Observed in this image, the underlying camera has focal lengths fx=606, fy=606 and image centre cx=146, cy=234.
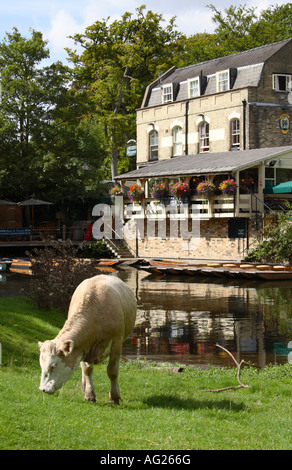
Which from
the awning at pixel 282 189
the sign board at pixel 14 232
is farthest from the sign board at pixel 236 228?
the sign board at pixel 14 232

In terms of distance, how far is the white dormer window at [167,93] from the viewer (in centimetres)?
5206

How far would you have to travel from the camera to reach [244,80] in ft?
151

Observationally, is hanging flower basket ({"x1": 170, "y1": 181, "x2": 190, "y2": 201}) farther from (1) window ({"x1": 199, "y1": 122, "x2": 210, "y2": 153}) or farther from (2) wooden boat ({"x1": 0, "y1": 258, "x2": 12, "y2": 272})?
(2) wooden boat ({"x1": 0, "y1": 258, "x2": 12, "y2": 272})

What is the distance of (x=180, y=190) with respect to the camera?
42062mm

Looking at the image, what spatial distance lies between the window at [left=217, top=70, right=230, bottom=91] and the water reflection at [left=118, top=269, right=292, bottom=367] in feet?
63.6

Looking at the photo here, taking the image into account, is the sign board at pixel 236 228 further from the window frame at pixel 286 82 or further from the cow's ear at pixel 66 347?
the cow's ear at pixel 66 347

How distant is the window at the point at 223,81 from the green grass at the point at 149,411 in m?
37.1

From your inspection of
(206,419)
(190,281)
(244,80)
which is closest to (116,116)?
(244,80)

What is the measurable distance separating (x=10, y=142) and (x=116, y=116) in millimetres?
11693

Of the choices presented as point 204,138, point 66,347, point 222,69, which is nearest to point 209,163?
point 204,138

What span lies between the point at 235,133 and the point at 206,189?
805 centimetres

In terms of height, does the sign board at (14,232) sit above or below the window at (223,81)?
below

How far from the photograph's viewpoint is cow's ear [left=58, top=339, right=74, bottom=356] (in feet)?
28.1

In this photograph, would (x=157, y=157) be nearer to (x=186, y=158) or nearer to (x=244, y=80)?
(x=186, y=158)
